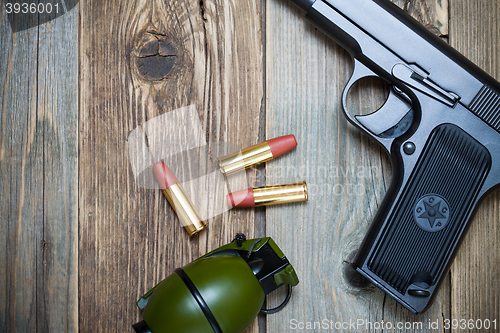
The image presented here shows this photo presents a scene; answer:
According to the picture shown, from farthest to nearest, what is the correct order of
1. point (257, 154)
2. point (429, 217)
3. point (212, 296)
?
point (257, 154), point (429, 217), point (212, 296)

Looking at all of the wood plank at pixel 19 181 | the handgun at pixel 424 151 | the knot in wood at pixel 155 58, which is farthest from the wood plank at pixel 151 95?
the handgun at pixel 424 151

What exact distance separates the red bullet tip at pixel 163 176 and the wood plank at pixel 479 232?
81 cm

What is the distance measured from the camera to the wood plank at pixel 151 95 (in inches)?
35.1

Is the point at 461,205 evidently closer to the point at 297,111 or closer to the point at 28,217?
the point at 297,111

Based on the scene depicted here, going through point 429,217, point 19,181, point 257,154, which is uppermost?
point 429,217

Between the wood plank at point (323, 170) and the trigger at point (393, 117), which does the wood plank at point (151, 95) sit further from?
the trigger at point (393, 117)

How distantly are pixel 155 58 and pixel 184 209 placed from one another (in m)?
0.42

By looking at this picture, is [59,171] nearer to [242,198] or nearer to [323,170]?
[242,198]

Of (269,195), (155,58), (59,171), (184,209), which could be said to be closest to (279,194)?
(269,195)

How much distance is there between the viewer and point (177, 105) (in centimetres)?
91

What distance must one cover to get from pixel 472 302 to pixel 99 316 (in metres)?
1.01

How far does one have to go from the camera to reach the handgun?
75 cm

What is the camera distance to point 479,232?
0.91 m

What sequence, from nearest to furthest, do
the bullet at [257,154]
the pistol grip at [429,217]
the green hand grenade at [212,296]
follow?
1. the green hand grenade at [212,296]
2. the pistol grip at [429,217]
3. the bullet at [257,154]
